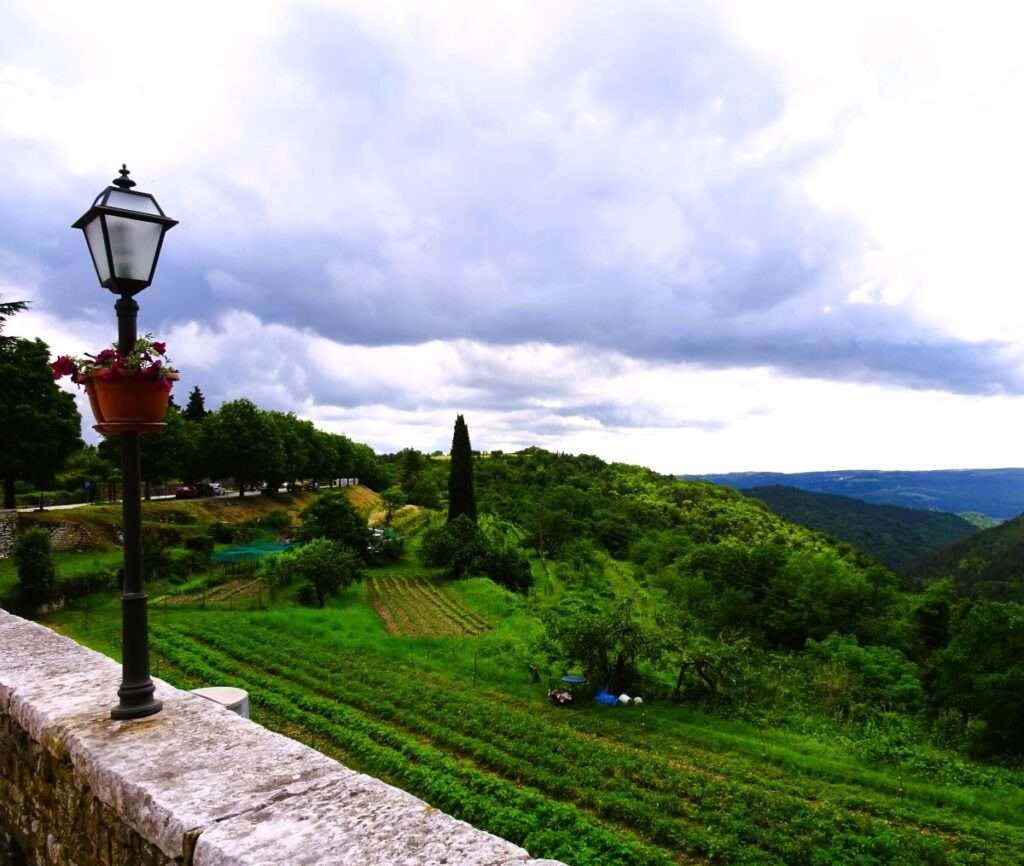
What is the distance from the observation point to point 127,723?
3.89 m

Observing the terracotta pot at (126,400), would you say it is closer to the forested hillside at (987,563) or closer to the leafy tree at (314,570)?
the leafy tree at (314,570)

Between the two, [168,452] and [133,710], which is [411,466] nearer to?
[168,452]

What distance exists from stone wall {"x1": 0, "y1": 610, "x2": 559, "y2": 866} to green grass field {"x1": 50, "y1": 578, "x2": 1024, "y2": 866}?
7.72m

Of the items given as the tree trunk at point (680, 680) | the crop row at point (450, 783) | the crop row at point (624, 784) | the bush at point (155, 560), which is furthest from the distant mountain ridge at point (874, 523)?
the crop row at point (450, 783)

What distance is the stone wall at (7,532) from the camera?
3041 centimetres

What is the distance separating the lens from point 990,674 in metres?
23.1

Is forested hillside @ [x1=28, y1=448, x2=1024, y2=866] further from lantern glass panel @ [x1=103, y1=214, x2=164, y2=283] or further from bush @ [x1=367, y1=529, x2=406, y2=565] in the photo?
lantern glass panel @ [x1=103, y1=214, x2=164, y2=283]

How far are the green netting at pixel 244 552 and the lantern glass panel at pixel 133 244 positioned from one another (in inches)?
1288

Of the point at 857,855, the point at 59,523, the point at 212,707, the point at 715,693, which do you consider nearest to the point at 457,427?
the point at 59,523

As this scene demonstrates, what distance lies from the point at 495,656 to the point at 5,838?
66.8 ft

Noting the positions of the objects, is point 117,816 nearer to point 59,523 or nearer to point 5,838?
point 5,838

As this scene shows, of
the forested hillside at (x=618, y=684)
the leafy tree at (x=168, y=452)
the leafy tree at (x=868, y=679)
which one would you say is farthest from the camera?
the leafy tree at (x=168, y=452)

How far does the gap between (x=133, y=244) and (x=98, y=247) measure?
0.72ft

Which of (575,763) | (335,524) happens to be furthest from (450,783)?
(335,524)
